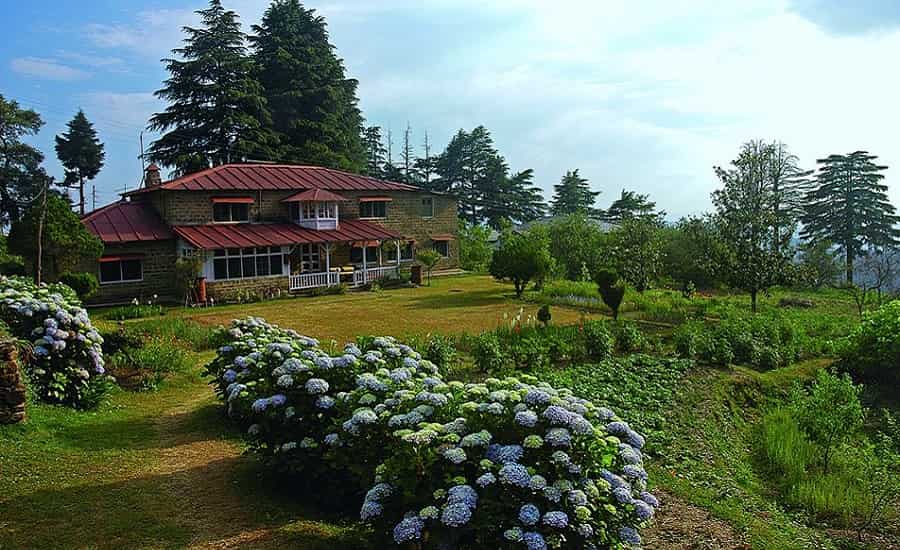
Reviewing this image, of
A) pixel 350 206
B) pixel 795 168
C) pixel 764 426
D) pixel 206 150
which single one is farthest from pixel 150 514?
pixel 795 168

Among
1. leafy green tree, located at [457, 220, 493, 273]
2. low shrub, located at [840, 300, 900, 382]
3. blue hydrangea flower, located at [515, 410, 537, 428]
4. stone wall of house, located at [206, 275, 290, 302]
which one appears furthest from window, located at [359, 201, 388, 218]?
blue hydrangea flower, located at [515, 410, 537, 428]

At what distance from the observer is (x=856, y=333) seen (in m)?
12.6

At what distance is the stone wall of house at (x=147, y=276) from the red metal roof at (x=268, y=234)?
1032mm

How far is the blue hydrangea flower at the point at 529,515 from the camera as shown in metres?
3.56

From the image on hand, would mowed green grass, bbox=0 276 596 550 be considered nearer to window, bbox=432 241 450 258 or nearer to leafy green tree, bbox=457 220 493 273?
window, bbox=432 241 450 258

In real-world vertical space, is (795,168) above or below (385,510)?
above

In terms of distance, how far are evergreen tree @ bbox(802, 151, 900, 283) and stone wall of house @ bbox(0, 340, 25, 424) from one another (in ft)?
124

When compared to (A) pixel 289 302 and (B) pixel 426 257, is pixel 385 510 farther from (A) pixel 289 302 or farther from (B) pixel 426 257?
(B) pixel 426 257

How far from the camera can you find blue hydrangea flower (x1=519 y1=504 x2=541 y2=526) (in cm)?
356

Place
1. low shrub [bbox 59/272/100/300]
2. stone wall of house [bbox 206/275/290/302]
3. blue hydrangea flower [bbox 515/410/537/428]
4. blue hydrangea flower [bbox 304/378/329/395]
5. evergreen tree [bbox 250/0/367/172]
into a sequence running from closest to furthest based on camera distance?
blue hydrangea flower [bbox 515/410/537/428] → blue hydrangea flower [bbox 304/378/329/395] → low shrub [bbox 59/272/100/300] → stone wall of house [bbox 206/275/290/302] → evergreen tree [bbox 250/0/367/172]

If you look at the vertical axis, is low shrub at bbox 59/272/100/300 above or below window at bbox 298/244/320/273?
below

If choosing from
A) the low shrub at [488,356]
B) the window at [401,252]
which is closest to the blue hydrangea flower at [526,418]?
the low shrub at [488,356]

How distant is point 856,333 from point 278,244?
1911 cm

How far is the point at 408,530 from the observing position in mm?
3693
